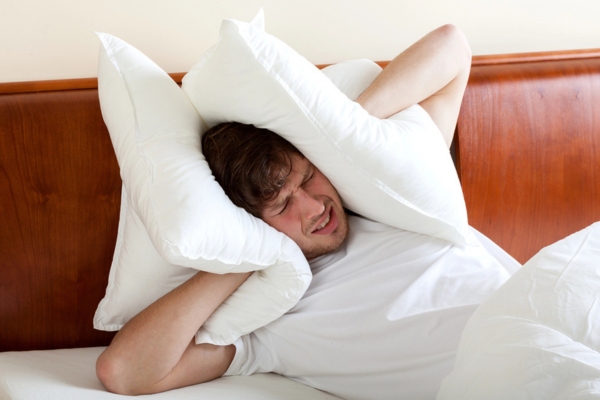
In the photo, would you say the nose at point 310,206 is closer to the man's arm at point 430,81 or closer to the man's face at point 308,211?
the man's face at point 308,211

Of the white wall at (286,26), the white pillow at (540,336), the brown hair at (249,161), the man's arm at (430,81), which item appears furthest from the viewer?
the white wall at (286,26)

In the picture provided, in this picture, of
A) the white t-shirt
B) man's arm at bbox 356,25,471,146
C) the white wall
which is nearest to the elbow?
man's arm at bbox 356,25,471,146

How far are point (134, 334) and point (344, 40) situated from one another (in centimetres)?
86

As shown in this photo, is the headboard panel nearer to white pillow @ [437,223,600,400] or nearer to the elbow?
the elbow

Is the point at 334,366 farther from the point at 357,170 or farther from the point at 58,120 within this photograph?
the point at 58,120

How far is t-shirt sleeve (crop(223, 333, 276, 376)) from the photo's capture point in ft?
3.87

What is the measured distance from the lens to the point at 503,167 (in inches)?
57.2

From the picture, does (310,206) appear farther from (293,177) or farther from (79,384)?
(79,384)

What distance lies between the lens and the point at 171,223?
0.96 m

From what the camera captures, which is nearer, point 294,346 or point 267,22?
point 294,346

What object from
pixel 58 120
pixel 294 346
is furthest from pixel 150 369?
pixel 58 120

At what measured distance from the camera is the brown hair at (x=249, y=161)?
43.2 inches

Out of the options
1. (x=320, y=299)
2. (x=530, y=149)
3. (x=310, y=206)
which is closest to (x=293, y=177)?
(x=310, y=206)

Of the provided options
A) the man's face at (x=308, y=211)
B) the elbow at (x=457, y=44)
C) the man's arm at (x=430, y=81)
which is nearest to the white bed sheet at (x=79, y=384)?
the man's face at (x=308, y=211)
